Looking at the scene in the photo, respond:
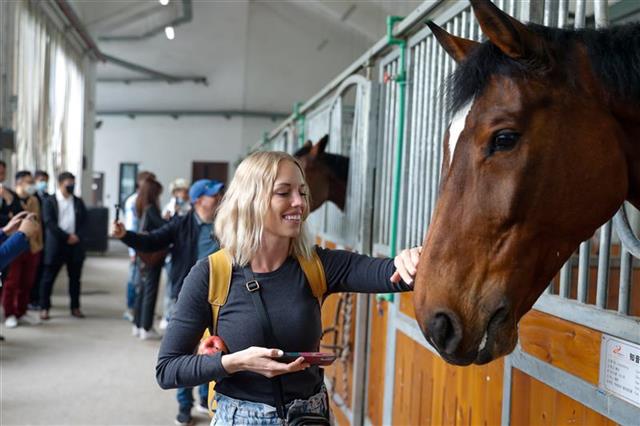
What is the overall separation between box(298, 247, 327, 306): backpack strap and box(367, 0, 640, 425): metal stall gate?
1.67 feet

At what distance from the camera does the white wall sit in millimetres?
16344

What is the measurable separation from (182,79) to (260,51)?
3.73 metres

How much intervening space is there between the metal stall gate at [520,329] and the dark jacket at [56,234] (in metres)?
3.86

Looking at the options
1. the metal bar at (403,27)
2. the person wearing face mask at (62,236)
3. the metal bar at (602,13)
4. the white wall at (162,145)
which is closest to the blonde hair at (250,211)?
the metal bar at (602,13)

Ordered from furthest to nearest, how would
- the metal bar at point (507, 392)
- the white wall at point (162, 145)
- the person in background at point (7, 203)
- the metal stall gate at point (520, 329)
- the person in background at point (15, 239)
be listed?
the white wall at point (162, 145) → the person in background at point (7, 203) → the person in background at point (15, 239) → the metal bar at point (507, 392) → the metal stall gate at point (520, 329)

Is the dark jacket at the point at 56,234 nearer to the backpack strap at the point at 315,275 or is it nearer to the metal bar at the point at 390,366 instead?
the metal bar at the point at 390,366

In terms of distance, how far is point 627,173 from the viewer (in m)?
0.96

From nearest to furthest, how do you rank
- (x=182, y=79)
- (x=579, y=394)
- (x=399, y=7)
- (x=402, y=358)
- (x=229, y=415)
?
(x=579, y=394), (x=229, y=415), (x=402, y=358), (x=399, y=7), (x=182, y=79)

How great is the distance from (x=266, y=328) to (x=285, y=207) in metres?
0.31

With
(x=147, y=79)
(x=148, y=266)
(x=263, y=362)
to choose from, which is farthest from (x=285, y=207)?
(x=147, y=79)

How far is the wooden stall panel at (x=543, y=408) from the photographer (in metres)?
1.25

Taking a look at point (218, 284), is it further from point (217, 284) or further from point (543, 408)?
point (543, 408)

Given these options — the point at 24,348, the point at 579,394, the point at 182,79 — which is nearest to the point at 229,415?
the point at 579,394

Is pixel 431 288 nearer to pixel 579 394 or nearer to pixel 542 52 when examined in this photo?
pixel 542 52
